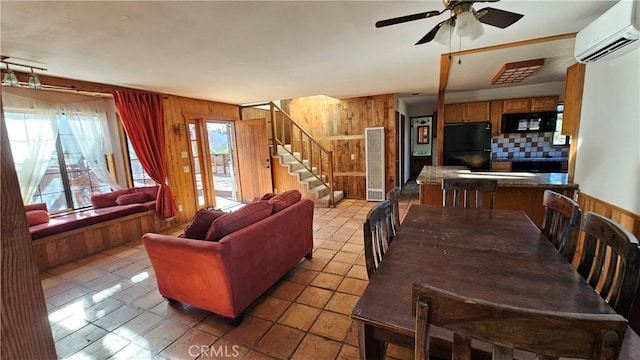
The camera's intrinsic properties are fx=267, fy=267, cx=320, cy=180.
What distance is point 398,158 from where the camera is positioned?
629 cm

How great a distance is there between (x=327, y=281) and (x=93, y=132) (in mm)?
4189

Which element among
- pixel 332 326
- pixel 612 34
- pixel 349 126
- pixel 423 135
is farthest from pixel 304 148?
pixel 612 34

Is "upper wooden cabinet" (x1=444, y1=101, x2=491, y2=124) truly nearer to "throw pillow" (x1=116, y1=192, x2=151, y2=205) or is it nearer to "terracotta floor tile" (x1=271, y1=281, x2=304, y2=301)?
"terracotta floor tile" (x1=271, y1=281, x2=304, y2=301)

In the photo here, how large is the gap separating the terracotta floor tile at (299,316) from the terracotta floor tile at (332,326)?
0.05m

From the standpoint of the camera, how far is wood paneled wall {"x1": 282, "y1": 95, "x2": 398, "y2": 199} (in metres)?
5.79

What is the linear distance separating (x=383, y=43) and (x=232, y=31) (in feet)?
4.71

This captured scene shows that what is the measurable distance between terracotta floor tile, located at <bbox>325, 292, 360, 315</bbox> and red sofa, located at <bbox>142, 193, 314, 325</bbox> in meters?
0.59

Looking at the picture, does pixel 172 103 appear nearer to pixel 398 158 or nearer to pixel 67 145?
pixel 67 145

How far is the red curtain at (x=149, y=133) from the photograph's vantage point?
13.2 feet

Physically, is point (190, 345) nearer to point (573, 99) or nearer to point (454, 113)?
point (573, 99)

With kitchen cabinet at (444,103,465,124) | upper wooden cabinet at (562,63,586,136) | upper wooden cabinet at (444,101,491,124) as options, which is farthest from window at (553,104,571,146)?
upper wooden cabinet at (562,63,586,136)

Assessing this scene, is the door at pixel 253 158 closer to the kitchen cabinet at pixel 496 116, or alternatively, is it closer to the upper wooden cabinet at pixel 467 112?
the upper wooden cabinet at pixel 467 112

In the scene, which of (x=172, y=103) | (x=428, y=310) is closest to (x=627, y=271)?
(x=428, y=310)

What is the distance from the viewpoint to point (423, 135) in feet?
25.3
